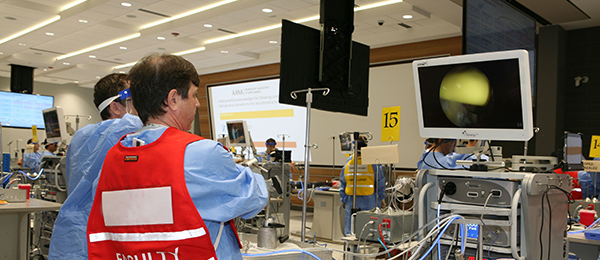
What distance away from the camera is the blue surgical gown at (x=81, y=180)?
1.83m

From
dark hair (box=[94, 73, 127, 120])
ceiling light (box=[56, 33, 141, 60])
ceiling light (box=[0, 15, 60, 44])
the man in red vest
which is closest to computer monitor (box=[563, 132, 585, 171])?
the man in red vest

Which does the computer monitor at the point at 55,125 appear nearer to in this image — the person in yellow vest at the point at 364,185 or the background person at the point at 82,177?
the person in yellow vest at the point at 364,185

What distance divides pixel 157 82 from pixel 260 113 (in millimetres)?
10072

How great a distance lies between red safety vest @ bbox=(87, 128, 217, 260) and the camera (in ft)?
4.17

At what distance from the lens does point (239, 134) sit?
631cm

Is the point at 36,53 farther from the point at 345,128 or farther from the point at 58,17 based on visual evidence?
the point at 345,128

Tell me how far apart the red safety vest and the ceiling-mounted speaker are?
42.8 feet

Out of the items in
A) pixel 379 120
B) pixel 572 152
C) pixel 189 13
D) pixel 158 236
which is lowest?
pixel 158 236

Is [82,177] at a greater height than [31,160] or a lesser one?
greater

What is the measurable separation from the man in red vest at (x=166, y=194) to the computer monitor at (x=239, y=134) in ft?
15.8

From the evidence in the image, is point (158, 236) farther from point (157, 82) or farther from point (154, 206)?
point (157, 82)

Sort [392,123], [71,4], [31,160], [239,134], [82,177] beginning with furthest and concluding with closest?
1. [31,160]
2. [71,4]
3. [239,134]
4. [392,123]
5. [82,177]

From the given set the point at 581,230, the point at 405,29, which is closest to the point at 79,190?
the point at 581,230

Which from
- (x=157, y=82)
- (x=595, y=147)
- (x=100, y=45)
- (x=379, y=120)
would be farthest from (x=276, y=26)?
(x=157, y=82)
